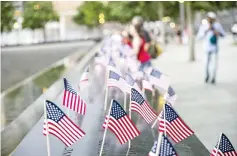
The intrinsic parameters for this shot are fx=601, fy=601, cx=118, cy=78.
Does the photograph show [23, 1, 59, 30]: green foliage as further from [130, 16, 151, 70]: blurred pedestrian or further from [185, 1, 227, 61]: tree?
[130, 16, 151, 70]: blurred pedestrian

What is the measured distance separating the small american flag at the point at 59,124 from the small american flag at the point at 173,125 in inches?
34.1

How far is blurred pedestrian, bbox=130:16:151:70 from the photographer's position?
14773 millimetres

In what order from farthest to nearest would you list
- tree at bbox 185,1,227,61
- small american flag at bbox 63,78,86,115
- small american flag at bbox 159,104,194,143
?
tree at bbox 185,1,227,61
small american flag at bbox 63,78,86,115
small american flag at bbox 159,104,194,143

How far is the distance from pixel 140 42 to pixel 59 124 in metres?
9.33

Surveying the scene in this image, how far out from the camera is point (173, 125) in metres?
6.01

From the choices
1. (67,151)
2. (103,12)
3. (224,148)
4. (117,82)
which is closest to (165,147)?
(224,148)

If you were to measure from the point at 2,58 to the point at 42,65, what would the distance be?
20.6ft

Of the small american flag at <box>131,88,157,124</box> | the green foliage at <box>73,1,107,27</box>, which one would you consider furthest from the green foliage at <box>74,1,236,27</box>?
the small american flag at <box>131,88,157,124</box>

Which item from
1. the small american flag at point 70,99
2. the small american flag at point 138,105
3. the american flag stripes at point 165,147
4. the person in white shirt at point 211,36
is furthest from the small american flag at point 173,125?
the person in white shirt at point 211,36

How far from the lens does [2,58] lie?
30766mm

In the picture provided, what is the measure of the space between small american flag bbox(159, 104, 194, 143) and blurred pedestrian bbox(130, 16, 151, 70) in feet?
28.0

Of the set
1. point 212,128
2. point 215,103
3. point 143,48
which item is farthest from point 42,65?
point 212,128

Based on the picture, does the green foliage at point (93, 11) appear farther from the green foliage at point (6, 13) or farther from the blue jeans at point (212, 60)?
the blue jeans at point (212, 60)

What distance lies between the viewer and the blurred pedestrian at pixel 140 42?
14.8 metres
